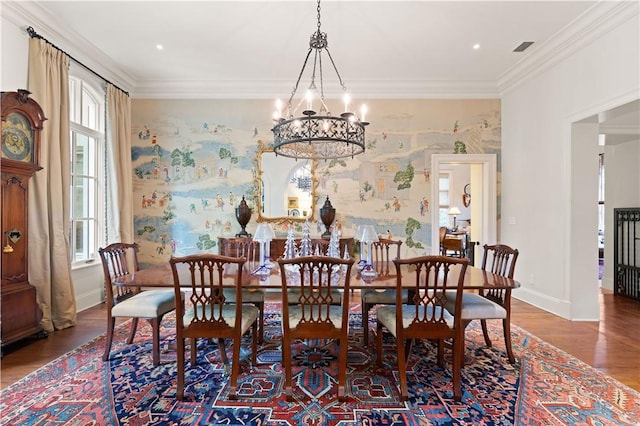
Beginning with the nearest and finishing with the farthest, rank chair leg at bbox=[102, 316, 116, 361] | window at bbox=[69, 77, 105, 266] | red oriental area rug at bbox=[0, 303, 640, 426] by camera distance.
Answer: red oriental area rug at bbox=[0, 303, 640, 426] → chair leg at bbox=[102, 316, 116, 361] → window at bbox=[69, 77, 105, 266]

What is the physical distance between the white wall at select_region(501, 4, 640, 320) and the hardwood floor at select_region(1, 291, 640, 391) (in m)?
0.28

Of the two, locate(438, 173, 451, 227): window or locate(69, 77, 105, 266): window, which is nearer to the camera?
locate(69, 77, 105, 266): window

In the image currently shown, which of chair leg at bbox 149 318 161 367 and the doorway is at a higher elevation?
the doorway

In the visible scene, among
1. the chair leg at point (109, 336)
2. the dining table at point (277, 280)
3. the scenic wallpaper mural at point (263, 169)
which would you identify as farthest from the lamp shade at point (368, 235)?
the scenic wallpaper mural at point (263, 169)

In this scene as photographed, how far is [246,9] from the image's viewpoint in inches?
127

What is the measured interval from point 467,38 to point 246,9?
2491 mm

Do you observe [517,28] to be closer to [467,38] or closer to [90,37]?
[467,38]

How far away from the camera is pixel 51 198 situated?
11.1 ft

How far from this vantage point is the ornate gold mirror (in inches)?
201

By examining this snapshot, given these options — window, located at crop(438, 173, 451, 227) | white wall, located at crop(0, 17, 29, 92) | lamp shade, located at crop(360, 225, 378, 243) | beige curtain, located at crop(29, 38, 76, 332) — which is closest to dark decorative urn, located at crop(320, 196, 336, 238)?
lamp shade, located at crop(360, 225, 378, 243)

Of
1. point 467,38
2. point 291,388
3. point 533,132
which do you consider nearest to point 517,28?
point 467,38

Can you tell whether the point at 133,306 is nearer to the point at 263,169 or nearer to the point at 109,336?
the point at 109,336

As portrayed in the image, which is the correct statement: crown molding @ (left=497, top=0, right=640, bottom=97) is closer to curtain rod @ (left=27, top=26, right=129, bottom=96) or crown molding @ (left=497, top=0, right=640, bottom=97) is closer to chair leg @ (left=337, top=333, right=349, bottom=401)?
chair leg @ (left=337, top=333, right=349, bottom=401)

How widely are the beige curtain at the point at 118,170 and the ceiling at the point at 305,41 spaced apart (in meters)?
0.39
